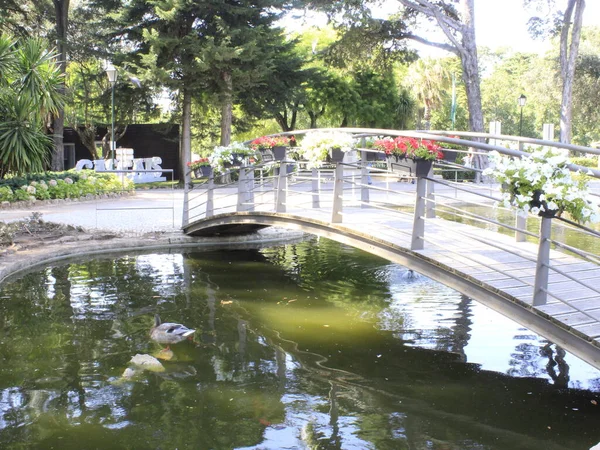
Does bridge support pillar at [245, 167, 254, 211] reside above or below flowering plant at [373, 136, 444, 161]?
below

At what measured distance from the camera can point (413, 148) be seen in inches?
288

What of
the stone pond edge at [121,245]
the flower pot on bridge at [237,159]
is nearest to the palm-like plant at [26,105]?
the stone pond edge at [121,245]

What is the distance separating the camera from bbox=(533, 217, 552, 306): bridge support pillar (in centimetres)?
503

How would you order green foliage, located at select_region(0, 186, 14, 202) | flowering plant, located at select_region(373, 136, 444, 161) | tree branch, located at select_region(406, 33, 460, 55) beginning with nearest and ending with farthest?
flowering plant, located at select_region(373, 136, 444, 161) < green foliage, located at select_region(0, 186, 14, 202) < tree branch, located at select_region(406, 33, 460, 55)

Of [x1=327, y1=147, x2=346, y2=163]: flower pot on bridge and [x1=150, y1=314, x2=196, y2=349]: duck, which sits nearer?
[x1=150, y1=314, x2=196, y2=349]: duck

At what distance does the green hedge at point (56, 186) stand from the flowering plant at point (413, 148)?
11.8 m

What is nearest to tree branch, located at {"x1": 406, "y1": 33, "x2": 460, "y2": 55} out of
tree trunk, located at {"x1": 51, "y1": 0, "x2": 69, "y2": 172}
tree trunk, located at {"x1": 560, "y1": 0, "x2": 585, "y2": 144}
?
tree trunk, located at {"x1": 560, "y1": 0, "x2": 585, "y2": 144}

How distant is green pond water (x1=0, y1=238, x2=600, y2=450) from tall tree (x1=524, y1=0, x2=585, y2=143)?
62.4 feet

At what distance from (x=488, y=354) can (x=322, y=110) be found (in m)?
28.4

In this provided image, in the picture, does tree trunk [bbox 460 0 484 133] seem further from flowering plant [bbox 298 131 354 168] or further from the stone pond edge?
flowering plant [bbox 298 131 354 168]

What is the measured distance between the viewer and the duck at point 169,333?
690 cm

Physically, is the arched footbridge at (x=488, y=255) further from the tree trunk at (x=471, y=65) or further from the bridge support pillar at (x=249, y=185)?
the tree trunk at (x=471, y=65)

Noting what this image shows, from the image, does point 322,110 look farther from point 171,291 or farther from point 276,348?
point 276,348

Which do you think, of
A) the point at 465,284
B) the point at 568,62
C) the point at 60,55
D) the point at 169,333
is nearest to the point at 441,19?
the point at 568,62
